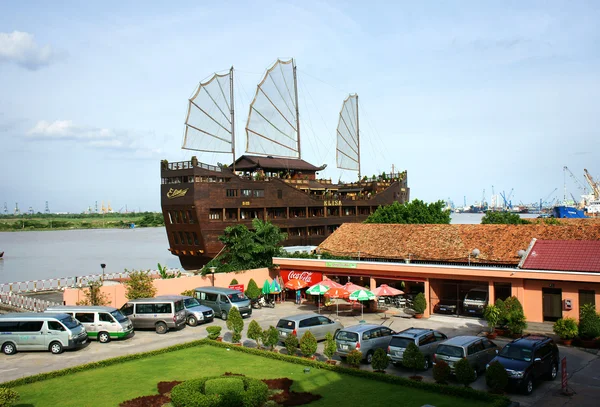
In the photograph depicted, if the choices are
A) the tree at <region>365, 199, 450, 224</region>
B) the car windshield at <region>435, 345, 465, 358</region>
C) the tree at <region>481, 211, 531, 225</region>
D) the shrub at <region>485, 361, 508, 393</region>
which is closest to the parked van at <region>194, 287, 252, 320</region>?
the car windshield at <region>435, 345, 465, 358</region>

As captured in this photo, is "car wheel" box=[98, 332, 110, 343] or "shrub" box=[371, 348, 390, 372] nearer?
"shrub" box=[371, 348, 390, 372]

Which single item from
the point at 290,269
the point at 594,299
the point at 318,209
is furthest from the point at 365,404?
the point at 318,209

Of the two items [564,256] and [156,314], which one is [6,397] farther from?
[564,256]

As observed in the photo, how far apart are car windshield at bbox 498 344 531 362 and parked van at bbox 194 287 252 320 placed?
13261 millimetres

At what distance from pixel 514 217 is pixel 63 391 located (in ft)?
152

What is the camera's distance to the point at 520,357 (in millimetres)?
13828

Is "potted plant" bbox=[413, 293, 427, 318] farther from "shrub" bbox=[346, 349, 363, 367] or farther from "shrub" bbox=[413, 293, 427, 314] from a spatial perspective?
"shrub" bbox=[346, 349, 363, 367]

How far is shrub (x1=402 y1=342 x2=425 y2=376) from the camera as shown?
14.7 meters

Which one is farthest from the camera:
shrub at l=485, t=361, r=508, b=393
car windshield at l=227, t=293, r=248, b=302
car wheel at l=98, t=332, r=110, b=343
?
car windshield at l=227, t=293, r=248, b=302

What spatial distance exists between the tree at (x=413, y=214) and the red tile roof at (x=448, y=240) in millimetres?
13110

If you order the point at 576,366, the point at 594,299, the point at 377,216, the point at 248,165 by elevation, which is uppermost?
the point at 248,165

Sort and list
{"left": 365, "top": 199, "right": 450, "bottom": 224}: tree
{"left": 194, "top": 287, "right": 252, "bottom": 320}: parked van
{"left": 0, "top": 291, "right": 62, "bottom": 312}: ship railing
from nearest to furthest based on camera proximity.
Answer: {"left": 194, "top": 287, "right": 252, "bottom": 320}: parked van < {"left": 0, "top": 291, "right": 62, "bottom": 312}: ship railing < {"left": 365, "top": 199, "right": 450, "bottom": 224}: tree

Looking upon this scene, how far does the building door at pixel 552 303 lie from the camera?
2120 cm

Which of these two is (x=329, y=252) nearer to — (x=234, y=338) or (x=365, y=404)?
(x=234, y=338)
